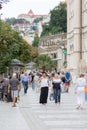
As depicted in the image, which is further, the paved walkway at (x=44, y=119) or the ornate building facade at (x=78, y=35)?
the ornate building facade at (x=78, y=35)

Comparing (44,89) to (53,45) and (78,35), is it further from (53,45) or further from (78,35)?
(53,45)

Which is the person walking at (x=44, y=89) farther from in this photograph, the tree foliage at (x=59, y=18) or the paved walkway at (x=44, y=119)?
the tree foliage at (x=59, y=18)

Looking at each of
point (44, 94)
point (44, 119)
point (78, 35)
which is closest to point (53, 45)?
point (78, 35)

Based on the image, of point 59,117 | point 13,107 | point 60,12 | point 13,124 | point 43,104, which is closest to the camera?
point 13,124

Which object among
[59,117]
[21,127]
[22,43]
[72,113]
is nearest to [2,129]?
[21,127]

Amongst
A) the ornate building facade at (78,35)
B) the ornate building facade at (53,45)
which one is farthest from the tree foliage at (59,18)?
the ornate building facade at (78,35)

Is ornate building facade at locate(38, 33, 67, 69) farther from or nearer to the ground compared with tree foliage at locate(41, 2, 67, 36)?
nearer to the ground

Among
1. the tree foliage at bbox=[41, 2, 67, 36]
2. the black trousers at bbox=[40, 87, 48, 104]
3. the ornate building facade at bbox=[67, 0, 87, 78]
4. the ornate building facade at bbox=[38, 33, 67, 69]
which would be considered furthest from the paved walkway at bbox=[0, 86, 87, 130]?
the ornate building facade at bbox=[38, 33, 67, 69]

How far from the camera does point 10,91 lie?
26891mm

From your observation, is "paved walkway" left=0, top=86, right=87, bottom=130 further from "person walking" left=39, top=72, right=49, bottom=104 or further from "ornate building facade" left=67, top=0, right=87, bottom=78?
"ornate building facade" left=67, top=0, right=87, bottom=78

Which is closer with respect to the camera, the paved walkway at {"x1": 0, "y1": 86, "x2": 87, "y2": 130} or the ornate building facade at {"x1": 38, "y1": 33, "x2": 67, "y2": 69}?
the paved walkway at {"x1": 0, "y1": 86, "x2": 87, "y2": 130}

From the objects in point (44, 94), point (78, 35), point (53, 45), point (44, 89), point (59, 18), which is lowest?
point (53, 45)

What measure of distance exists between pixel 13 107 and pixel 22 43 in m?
73.0

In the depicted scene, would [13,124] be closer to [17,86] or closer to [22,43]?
[17,86]
